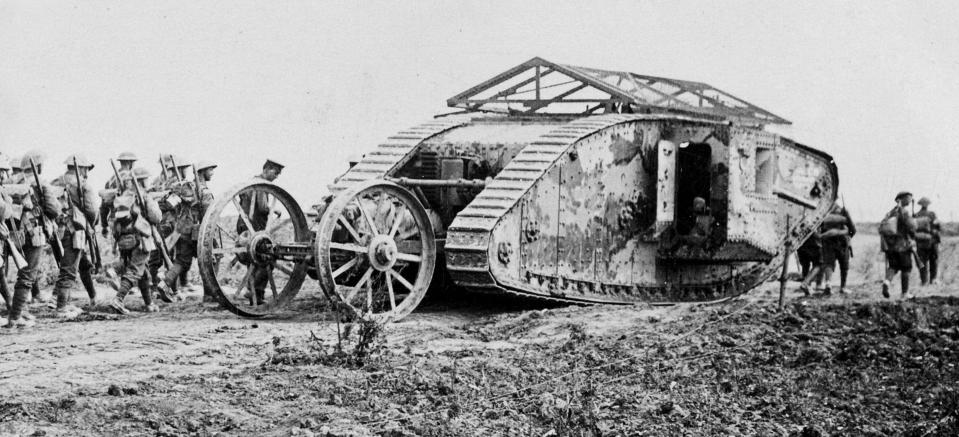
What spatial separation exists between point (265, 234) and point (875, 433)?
23.0ft

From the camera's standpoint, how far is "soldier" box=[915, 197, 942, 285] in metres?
19.0

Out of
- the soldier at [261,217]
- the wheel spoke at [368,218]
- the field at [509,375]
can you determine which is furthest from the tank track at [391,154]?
the field at [509,375]

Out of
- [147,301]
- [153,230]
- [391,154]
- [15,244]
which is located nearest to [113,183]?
[153,230]

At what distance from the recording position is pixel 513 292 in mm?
12477

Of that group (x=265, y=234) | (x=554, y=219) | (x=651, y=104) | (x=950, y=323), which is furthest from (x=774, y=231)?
(x=265, y=234)

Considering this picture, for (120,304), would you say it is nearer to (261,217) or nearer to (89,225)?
(89,225)

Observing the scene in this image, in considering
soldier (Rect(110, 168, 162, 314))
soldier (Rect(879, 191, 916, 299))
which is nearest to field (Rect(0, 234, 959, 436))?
soldier (Rect(110, 168, 162, 314))

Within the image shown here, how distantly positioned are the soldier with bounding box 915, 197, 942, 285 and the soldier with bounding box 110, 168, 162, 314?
11.4 m

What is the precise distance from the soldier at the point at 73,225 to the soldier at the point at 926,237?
12162 mm

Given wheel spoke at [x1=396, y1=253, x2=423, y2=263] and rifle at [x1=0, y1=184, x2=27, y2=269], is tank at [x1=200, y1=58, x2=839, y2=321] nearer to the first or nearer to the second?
wheel spoke at [x1=396, y1=253, x2=423, y2=263]

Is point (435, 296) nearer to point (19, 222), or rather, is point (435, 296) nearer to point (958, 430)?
point (19, 222)

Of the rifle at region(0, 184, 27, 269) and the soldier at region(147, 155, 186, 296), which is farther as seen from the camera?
the soldier at region(147, 155, 186, 296)

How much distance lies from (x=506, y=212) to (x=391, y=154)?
8.22 feet

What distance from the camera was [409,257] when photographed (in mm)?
12531
